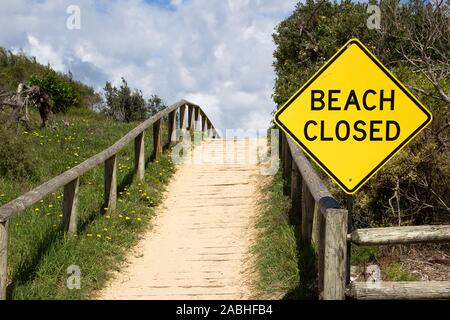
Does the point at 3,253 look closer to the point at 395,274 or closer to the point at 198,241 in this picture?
the point at 198,241

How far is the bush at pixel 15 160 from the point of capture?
10.3m

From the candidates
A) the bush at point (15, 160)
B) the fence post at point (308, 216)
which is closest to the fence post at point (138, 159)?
the bush at point (15, 160)

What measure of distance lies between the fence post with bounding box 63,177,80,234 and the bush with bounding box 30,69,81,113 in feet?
51.2

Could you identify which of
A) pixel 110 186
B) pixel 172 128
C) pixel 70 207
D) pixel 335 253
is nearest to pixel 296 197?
pixel 110 186

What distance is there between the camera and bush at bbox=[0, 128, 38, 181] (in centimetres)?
1028

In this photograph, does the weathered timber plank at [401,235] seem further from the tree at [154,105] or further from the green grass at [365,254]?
the tree at [154,105]

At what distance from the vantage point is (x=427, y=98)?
29.0 feet

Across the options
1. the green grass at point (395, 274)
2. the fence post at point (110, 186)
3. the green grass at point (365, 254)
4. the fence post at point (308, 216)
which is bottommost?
the green grass at point (395, 274)

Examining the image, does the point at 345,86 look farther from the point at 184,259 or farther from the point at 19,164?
the point at 19,164

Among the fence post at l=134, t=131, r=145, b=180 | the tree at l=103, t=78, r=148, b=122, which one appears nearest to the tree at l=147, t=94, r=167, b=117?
the tree at l=103, t=78, r=148, b=122

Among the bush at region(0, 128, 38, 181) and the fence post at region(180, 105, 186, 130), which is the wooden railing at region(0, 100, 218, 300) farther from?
the bush at region(0, 128, 38, 181)

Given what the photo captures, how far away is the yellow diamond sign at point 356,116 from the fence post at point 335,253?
357 mm
